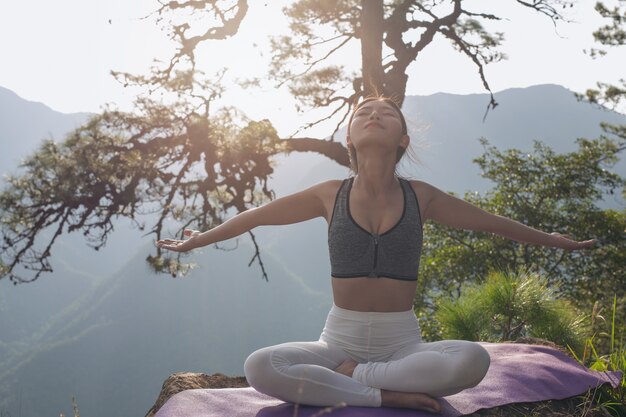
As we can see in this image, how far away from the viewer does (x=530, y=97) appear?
134 m

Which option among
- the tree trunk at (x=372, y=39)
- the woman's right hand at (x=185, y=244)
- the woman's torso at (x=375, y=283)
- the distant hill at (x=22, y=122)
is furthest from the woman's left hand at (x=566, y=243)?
the distant hill at (x=22, y=122)

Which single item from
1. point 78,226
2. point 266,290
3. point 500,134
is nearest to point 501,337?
point 78,226

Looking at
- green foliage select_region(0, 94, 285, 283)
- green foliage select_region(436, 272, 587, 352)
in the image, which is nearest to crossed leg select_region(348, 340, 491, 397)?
green foliage select_region(436, 272, 587, 352)

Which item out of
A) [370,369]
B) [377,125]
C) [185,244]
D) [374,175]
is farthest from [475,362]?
[185,244]

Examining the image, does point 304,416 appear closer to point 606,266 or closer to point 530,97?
point 606,266

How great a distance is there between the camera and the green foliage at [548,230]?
9273 mm

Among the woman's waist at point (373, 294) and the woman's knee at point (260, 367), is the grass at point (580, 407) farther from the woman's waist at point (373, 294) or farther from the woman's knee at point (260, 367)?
the woman's knee at point (260, 367)

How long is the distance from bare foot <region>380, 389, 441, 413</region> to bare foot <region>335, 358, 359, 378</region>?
5.9 inches

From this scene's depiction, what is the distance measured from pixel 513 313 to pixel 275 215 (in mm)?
2477

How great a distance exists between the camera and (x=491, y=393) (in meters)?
2.76

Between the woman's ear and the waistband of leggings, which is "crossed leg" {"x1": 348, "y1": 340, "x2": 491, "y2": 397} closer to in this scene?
the waistband of leggings

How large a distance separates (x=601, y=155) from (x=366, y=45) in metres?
4.94

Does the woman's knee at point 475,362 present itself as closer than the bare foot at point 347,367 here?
Yes

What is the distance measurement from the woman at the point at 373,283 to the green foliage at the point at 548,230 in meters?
6.34
